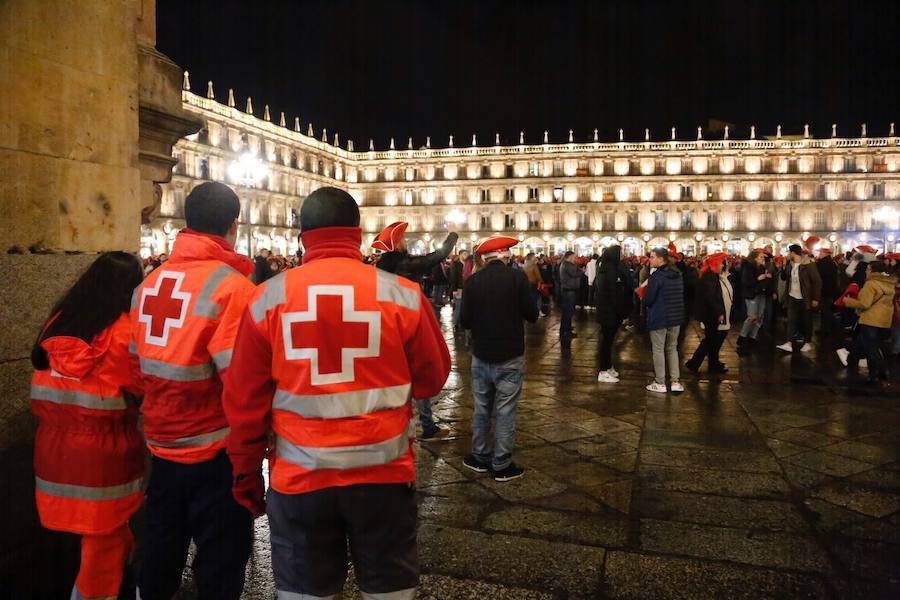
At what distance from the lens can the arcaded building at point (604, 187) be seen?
53906 mm

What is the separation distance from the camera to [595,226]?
58.5 meters

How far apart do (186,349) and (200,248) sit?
384mm

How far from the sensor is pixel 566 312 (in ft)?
35.4

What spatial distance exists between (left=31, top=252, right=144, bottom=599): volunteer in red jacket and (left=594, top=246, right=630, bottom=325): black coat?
5998 millimetres

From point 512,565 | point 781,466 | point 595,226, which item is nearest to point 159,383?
point 512,565

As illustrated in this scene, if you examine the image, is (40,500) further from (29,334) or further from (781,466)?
(781,466)

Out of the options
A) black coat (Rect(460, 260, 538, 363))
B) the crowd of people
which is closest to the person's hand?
the crowd of people

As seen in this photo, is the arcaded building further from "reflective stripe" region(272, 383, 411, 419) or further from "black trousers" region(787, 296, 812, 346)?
"reflective stripe" region(272, 383, 411, 419)

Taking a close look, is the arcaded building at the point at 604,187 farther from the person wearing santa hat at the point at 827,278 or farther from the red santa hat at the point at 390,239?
the red santa hat at the point at 390,239

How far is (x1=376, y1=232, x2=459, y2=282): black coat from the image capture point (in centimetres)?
436

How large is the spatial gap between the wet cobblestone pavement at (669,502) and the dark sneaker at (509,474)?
0.28ft

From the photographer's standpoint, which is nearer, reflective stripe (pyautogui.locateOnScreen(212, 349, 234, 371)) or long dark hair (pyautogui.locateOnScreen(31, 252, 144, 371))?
reflective stripe (pyautogui.locateOnScreen(212, 349, 234, 371))

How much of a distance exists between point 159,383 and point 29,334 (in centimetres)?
103

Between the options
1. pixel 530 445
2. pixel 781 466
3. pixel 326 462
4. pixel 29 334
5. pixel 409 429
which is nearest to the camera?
pixel 326 462
